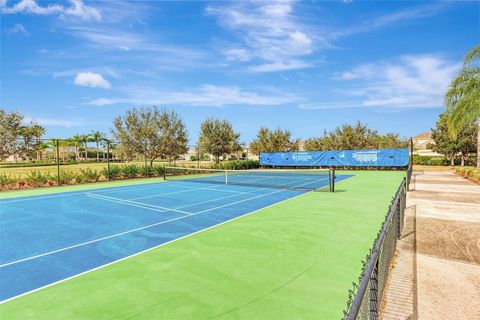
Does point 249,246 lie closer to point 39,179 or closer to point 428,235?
point 428,235

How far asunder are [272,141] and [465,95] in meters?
25.4

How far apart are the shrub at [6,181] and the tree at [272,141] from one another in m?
30.0

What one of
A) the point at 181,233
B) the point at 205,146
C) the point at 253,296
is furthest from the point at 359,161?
the point at 253,296

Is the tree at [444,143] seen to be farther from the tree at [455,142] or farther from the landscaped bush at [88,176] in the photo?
the landscaped bush at [88,176]

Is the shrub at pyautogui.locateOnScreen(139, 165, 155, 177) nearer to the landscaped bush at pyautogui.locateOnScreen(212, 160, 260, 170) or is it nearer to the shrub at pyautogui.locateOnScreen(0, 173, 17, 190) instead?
the landscaped bush at pyautogui.locateOnScreen(212, 160, 260, 170)

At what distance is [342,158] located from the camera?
33.1m

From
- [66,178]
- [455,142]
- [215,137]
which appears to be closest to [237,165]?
[215,137]

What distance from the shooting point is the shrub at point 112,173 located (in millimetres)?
21656

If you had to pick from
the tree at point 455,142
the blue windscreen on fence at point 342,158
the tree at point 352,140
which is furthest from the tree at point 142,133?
the tree at point 455,142

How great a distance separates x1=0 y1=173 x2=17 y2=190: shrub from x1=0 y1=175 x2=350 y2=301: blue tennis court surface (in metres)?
4.65

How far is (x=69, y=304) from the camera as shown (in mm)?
3977

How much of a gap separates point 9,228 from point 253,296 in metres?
8.07

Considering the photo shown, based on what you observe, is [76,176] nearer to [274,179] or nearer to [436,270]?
[274,179]

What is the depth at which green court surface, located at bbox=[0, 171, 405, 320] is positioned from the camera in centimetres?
376
